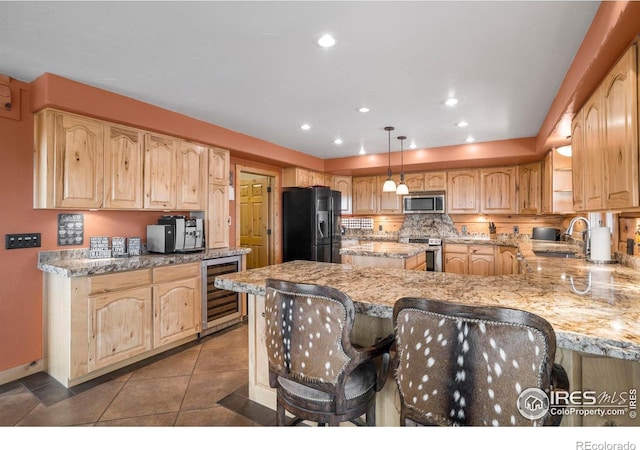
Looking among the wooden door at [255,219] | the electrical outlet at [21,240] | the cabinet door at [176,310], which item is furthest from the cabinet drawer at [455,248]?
the electrical outlet at [21,240]

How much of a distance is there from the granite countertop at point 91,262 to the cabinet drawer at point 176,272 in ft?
0.18

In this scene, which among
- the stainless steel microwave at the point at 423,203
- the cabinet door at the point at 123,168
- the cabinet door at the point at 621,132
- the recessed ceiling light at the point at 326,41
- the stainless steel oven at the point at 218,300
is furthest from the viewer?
the stainless steel microwave at the point at 423,203

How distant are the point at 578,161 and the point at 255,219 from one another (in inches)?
172

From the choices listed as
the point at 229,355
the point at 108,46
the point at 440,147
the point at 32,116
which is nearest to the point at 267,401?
the point at 229,355

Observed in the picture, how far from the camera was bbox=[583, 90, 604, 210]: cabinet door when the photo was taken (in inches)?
77.8

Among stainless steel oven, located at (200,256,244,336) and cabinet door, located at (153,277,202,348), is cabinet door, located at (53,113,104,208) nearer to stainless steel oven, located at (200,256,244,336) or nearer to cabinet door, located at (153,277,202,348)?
cabinet door, located at (153,277,202,348)

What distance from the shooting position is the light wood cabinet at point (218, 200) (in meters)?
3.78

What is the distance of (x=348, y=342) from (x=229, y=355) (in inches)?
86.4

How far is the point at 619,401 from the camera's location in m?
1.21

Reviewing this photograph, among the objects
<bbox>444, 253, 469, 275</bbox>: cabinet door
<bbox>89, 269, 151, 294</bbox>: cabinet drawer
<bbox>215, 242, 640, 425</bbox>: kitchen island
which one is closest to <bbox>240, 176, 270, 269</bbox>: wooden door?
<bbox>89, 269, 151, 294</bbox>: cabinet drawer

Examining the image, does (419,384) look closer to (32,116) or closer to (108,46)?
(108,46)

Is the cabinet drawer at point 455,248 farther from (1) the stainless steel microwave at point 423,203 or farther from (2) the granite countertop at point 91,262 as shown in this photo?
(2) the granite countertop at point 91,262

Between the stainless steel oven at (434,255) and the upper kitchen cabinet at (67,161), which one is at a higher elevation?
the upper kitchen cabinet at (67,161)

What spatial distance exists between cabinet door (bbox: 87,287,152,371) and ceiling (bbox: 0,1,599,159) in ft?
5.73
